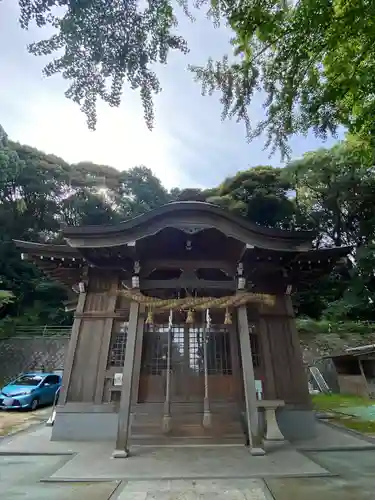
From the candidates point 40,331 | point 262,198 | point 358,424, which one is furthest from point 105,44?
point 262,198

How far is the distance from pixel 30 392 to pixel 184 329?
797 centimetres

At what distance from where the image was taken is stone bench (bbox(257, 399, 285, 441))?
604 centimetres

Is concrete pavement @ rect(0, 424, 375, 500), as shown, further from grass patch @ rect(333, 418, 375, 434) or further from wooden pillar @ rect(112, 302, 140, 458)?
grass patch @ rect(333, 418, 375, 434)

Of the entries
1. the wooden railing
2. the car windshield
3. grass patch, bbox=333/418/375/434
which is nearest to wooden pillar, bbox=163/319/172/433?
grass patch, bbox=333/418/375/434

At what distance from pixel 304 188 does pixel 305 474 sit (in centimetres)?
2758

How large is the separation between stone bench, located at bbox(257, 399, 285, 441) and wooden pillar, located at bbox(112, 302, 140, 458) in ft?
7.54

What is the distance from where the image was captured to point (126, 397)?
5.58m

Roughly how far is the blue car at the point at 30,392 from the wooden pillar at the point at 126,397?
26.9 feet

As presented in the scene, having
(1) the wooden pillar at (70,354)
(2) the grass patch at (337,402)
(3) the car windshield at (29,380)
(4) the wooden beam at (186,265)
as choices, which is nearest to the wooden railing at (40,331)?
(3) the car windshield at (29,380)

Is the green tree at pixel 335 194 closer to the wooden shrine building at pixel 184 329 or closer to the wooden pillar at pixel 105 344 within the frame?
the wooden shrine building at pixel 184 329

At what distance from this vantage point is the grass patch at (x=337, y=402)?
37.6 feet

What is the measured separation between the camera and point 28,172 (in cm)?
2831

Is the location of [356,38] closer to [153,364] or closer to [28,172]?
[153,364]

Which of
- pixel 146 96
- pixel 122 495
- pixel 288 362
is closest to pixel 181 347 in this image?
pixel 288 362
